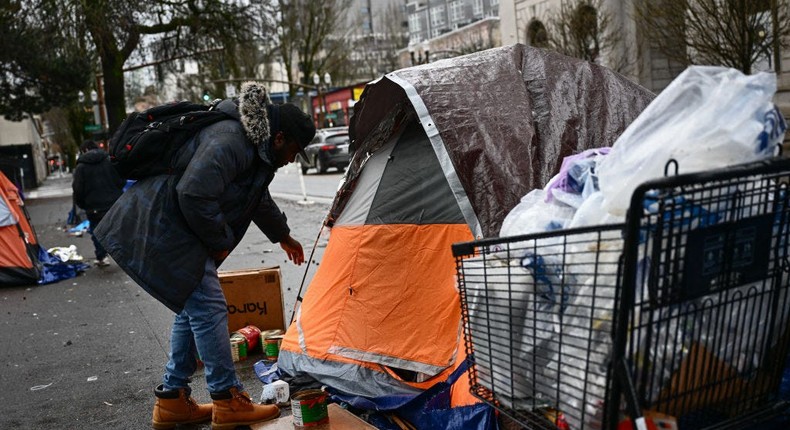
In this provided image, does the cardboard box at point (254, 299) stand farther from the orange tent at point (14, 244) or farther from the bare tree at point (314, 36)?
the bare tree at point (314, 36)

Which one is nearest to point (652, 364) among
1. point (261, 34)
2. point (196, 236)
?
point (196, 236)

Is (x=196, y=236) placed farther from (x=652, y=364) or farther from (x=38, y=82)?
(x=38, y=82)

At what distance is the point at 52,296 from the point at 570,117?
6801 millimetres

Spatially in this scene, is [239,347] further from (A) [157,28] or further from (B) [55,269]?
(A) [157,28]

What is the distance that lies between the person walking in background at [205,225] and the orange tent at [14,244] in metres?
6.46

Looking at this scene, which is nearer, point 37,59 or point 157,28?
point 157,28

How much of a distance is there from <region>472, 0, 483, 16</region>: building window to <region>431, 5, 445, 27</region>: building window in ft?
18.7

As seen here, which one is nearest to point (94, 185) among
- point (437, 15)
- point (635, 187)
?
point (635, 187)

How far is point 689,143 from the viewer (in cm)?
223

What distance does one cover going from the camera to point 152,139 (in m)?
3.79

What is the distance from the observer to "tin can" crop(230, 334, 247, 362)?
17.4 ft

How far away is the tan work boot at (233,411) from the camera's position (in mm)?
3934

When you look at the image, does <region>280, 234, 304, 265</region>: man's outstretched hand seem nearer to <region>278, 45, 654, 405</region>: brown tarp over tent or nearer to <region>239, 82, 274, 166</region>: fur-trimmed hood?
<region>278, 45, 654, 405</region>: brown tarp over tent

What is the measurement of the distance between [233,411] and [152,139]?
56.5 inches
